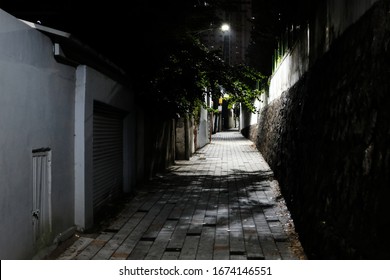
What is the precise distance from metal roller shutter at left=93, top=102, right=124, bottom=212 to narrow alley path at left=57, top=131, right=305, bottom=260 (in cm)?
61

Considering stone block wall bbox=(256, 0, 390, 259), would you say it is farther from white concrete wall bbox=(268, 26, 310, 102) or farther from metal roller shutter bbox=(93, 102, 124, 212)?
metal roller shutter bbox=(93, 102, 124, 212)

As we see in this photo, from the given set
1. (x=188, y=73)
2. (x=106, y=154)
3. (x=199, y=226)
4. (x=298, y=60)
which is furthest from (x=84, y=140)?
(x=298, y=60)

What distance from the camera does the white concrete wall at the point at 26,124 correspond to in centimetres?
481

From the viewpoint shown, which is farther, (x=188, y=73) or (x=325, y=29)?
(x=188, y=73)

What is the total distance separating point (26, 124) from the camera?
17.8 ft

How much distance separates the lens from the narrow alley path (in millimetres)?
6527

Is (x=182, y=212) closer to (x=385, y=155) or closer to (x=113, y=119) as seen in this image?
(x=113, y=119)

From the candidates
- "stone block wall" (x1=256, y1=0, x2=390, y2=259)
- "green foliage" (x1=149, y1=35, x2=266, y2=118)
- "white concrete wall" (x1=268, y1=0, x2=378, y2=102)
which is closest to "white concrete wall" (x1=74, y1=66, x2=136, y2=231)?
"stone block wall" (x1=256, y1=0, x2=390, y2=259)

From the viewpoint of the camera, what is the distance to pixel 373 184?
393cm

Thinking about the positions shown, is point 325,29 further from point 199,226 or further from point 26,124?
point 26,124

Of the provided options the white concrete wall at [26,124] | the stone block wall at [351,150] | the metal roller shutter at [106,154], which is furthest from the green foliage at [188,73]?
the white concrete wall at [26,124]

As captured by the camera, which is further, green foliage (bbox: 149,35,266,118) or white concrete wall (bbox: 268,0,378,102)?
green foliage (bbox: 149,35,266,118)

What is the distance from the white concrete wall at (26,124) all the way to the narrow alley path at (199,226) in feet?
3.54

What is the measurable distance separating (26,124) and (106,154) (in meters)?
4.38
